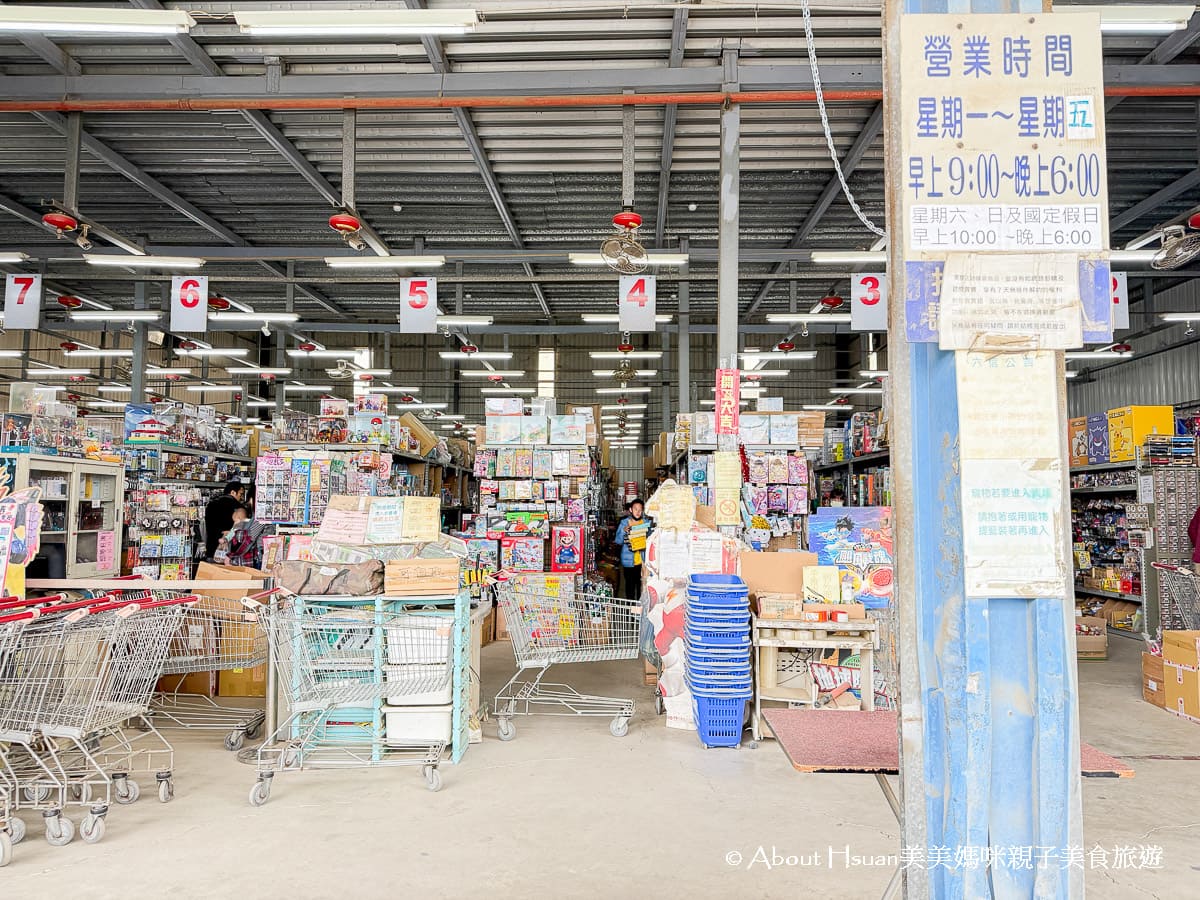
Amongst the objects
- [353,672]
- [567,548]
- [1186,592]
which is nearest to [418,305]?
[567,548]

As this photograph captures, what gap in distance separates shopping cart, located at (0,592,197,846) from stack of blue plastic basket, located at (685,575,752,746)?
333cm

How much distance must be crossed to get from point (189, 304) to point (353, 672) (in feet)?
25.1

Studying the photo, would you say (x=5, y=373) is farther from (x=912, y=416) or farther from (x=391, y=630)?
(x=912, y=416)

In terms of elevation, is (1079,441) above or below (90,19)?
below

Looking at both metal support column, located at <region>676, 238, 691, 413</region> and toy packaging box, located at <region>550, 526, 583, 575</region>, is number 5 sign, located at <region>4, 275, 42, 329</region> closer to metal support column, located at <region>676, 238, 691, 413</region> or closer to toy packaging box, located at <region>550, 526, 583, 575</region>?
toy packaging box, located at <region>550, 526, 583, 575</region>

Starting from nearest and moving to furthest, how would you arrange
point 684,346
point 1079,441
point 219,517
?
point 219,517, point 1079,441, point 684,346

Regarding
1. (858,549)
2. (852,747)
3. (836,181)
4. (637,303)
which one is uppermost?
(836,181)

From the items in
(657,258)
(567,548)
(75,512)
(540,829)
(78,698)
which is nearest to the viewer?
(540,829)

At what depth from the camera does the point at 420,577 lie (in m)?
5.12

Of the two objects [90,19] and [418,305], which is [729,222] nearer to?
[418,305]

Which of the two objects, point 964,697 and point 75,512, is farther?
point 75,512

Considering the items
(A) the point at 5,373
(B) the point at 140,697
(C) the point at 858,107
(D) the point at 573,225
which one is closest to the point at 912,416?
(B) the point at 140,697

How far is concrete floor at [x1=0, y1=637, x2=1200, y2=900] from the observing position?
3.33 m

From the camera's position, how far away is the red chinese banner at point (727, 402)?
24.1 feet
